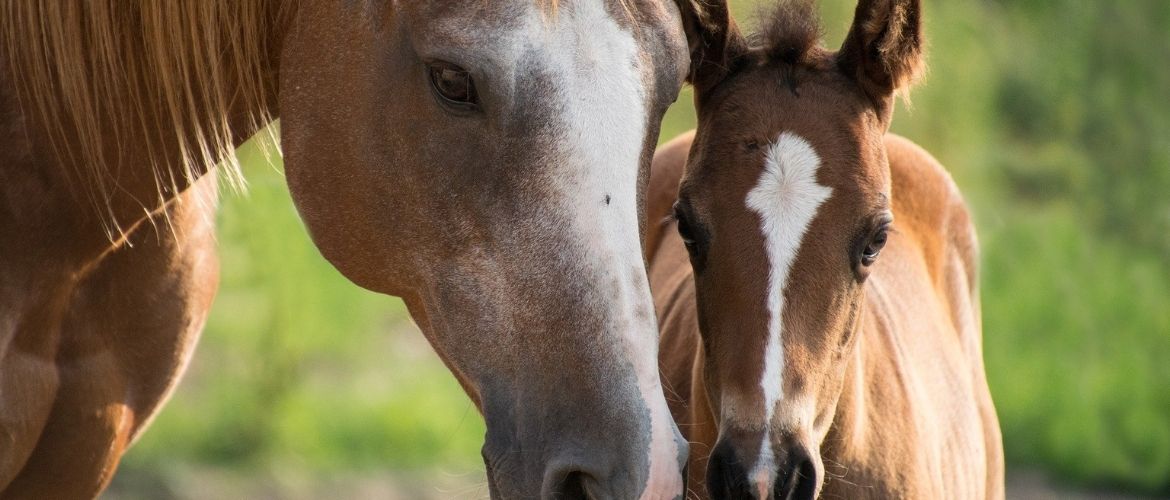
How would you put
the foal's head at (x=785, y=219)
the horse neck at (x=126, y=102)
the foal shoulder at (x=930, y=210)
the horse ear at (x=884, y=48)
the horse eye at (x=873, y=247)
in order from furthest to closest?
the foal shoulder at (x=930, y=210)
the horse ear at (x=884, y=48)
the horse eye at (x=873, y=247)
the foal's head at (x=785, y=219)
the horse neck at (x=126, y=102)

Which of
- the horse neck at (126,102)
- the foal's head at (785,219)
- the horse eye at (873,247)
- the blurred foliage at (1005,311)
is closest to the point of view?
the horse neck at (126,102)

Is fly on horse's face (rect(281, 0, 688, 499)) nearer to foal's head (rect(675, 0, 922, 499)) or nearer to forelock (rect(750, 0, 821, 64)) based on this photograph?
foal's head (rect(675, 0, 922, 499))

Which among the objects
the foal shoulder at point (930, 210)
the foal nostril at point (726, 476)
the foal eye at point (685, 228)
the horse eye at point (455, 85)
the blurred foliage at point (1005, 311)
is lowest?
the blurred foliage at point (1005, 311)

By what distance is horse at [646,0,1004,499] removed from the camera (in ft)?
7.58

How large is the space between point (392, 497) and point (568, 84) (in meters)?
4.67

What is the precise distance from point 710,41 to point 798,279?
57 cm

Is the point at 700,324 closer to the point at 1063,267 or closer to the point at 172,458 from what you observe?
the point at 172,458

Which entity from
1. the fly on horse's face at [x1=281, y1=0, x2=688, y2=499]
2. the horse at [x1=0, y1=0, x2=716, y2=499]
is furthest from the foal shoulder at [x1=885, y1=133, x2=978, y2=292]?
the fly on horse's face at [x1=281, y1=0, x2=688, y2=499]

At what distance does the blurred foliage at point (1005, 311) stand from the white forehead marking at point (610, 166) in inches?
176

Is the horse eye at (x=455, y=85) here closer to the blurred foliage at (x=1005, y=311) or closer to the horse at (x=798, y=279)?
the horse at (x=798, y=279)

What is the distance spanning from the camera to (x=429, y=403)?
7.02 metres

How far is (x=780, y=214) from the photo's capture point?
2.38 meters

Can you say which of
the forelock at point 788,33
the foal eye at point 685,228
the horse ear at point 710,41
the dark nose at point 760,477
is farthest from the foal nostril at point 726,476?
the forelock at point 788,33

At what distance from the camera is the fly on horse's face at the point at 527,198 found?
6.00 feet
